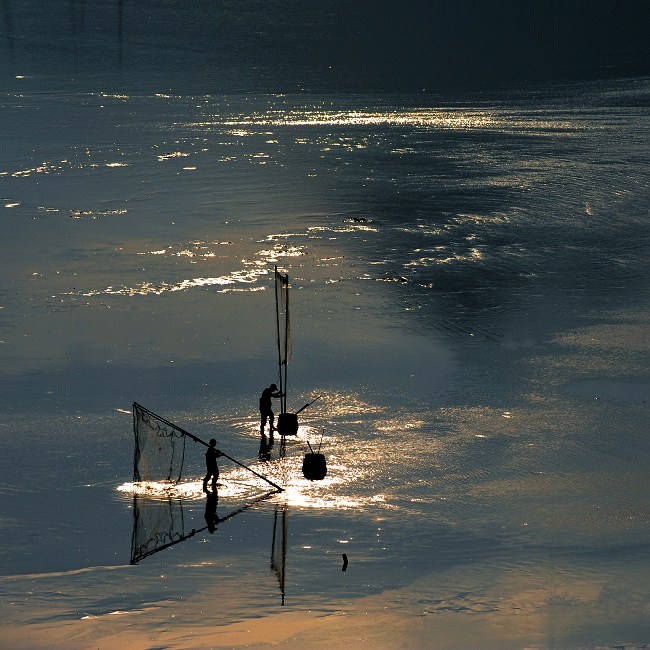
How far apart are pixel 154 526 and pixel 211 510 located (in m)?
0.82

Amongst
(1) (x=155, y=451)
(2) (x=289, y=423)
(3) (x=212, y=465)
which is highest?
(2) (x=289, y=423)

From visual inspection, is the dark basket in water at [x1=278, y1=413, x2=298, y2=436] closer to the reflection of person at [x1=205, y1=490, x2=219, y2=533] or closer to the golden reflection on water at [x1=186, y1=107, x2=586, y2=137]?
the reflection of person at [x1=205, y1=490, x2=219, y2=533]

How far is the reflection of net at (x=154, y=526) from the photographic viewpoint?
13258 mm

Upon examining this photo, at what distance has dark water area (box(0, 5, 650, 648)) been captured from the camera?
39.8ft

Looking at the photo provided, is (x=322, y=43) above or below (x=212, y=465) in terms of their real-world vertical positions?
above

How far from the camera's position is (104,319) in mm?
22719

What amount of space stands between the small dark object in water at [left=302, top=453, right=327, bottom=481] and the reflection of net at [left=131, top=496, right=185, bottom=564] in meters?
1.61

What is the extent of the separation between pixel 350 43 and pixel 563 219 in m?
51.3

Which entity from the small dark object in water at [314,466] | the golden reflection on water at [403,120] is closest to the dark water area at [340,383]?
the small dark object in water at [314,466]

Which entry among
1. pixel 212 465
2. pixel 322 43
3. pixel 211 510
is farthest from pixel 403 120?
pixel 211 510

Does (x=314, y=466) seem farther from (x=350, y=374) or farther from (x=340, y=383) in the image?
(x=350, y=374)

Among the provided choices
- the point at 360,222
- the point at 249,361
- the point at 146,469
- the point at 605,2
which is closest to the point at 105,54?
the point at 605,2

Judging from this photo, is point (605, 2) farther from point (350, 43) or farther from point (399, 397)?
point (399, 397)

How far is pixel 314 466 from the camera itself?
14.9 metres
